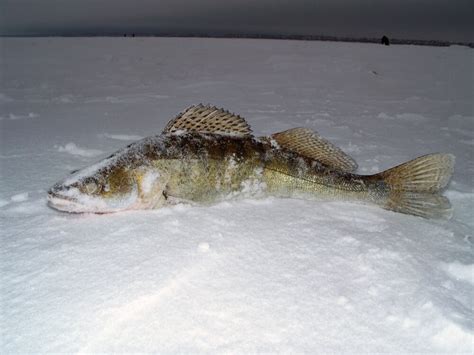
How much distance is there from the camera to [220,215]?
9.42 ft

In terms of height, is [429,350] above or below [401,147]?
below

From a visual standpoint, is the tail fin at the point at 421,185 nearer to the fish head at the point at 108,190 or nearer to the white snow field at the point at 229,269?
the white snow field at the point at 229,269

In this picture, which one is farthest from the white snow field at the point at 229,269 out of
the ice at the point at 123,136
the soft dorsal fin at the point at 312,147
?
the soft dorsal fin at the point at 312,147

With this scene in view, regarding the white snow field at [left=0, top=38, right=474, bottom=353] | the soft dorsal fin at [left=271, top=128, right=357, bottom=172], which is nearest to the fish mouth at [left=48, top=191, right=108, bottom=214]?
the white snow field at [left=0, top=38, right=474, bottom=353]

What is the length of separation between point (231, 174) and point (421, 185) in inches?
59.1

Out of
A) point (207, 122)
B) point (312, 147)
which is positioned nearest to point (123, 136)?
point (207, 122)

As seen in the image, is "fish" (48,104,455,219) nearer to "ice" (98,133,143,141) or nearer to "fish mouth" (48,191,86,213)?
"fish mouth" (48,191,86,213)

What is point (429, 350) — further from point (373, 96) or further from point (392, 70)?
point (392, 70)

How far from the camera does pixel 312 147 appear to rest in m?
3.29

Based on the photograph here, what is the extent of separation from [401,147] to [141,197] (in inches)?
139

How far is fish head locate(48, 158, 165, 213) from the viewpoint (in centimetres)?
261

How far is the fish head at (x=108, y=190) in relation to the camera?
2.61m

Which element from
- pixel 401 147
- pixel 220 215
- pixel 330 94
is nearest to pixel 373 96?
pixel 330 94

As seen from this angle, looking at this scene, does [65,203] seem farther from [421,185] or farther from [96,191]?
[421,185]
